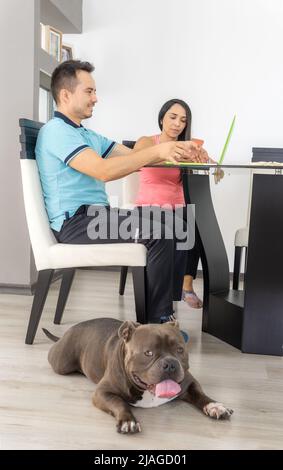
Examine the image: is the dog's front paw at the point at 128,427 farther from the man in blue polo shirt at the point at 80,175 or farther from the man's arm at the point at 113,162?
the man's arm at the point at 113,162

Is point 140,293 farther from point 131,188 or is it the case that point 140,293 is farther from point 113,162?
point 131,188

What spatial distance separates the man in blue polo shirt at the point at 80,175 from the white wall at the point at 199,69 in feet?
6.26

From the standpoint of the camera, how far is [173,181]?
3.26 meters

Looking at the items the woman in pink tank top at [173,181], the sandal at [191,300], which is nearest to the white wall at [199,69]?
the woman in pink tank top at [173,181]

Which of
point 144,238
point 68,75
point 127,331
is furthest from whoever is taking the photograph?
point 68,75

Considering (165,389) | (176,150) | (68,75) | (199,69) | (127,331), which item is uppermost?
Result: (199,69)

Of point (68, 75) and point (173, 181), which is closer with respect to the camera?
point (68, 75)

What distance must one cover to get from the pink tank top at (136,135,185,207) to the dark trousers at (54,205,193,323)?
90 cm

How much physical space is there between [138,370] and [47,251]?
957mm

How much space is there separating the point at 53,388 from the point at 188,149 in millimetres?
919

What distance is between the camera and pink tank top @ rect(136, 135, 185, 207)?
321 centimetres

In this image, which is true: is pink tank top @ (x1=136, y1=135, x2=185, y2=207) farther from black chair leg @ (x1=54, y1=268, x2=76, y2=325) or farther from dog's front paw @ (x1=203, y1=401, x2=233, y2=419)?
dog's front paw @ (x1=203, y1=401, x2=233, y2=419)

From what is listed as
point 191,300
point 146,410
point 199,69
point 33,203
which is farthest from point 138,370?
point 199,69

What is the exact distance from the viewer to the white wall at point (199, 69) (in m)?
4.12
